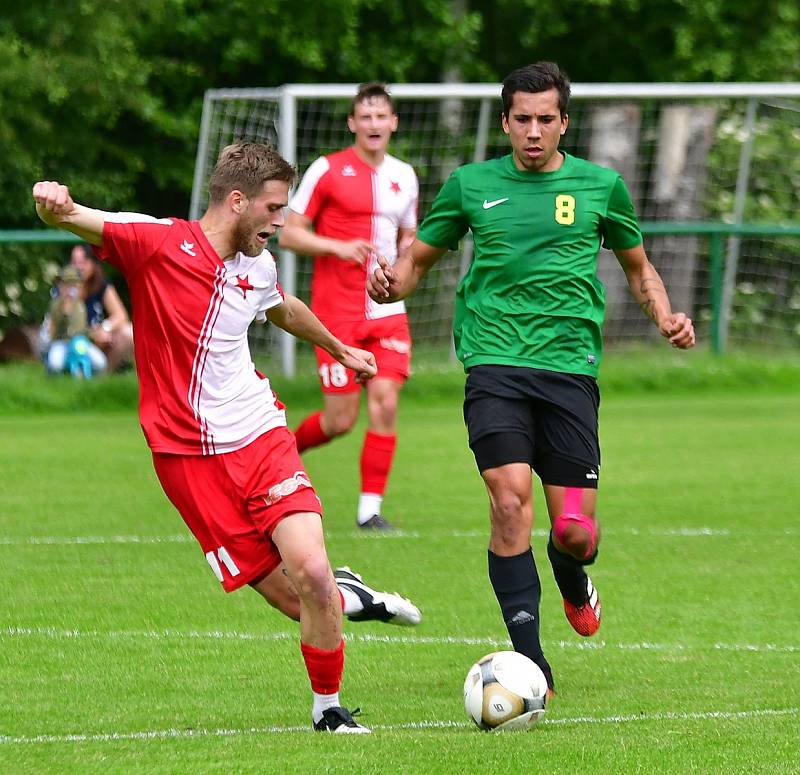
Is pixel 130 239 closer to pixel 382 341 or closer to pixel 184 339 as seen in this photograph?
pixel 184 339

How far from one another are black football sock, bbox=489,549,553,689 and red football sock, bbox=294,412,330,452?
14.7 feet

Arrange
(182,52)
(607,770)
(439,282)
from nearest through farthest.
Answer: (607,770) → (439,282) → (182,52)

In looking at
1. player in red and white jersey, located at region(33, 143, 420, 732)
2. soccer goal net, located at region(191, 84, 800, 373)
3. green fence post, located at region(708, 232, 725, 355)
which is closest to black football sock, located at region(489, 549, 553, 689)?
player in red and white jersey, located at region(33, 143, 420, 732)

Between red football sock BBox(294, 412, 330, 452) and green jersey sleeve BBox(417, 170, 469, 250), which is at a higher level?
green jersey sleeve BBox(417, 170, 469, 250)

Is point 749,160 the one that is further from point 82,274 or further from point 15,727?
point 15,727

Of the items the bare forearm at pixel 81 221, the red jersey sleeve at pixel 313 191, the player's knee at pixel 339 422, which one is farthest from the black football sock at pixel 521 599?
the red jersey sleeve at pixel 313 191

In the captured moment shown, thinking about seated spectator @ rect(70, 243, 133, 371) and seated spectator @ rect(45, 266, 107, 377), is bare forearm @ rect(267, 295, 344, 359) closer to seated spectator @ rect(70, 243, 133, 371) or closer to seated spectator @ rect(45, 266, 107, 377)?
seated spectator @ rect(45, 266, 107, 377)

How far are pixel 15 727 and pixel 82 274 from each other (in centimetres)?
1235

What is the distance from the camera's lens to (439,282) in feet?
66.0

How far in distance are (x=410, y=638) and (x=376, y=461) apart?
3089mm

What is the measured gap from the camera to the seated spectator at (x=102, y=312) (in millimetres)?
17844

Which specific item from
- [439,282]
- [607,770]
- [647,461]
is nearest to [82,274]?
[439,282]

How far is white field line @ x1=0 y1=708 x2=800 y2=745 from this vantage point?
5.72m

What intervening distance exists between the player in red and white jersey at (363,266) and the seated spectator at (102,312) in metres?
7.13
